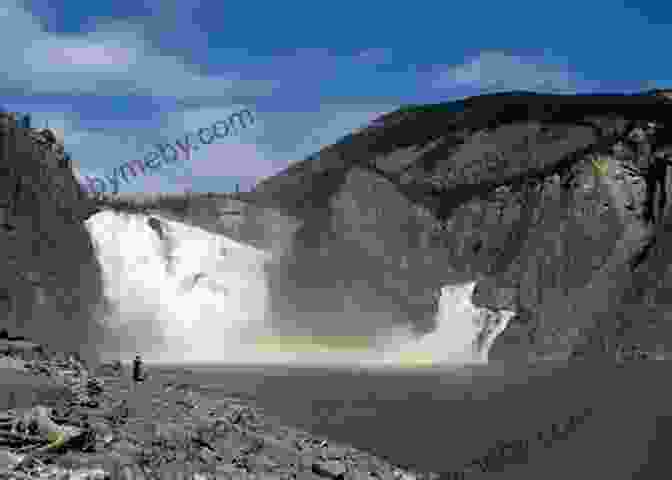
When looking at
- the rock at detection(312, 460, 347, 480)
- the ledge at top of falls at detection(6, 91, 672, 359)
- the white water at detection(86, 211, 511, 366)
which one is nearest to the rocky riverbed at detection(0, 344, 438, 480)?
the rock at detection(312, 460, 347, 480)

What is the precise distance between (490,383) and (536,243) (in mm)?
28216

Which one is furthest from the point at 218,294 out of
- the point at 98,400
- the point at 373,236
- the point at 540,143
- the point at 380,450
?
the point at 98,400

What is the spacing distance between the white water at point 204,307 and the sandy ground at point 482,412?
1889 centimetres

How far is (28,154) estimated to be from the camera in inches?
1986

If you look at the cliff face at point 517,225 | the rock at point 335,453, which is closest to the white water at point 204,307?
the cliff face at point 517,225

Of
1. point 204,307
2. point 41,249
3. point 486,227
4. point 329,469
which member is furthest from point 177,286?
point 329,469

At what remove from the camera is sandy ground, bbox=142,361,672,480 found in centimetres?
1933

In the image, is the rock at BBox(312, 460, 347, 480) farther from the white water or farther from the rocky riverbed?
the white water

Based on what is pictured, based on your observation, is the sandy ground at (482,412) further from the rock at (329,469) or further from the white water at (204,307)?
the white water at (204,307)

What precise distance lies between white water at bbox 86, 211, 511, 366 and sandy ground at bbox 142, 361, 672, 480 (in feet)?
62.0

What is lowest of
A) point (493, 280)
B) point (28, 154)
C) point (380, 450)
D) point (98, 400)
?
point (380, 450)

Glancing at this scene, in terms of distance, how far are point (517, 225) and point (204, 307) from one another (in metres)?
23.9

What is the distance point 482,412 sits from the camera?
2830 cm

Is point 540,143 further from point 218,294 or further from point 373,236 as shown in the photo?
point 218,294
